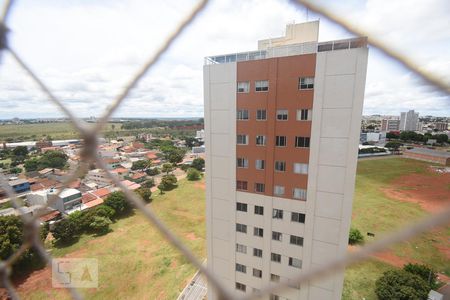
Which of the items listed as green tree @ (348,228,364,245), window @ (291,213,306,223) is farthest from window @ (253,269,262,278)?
green tree @ (348,228,364,245)

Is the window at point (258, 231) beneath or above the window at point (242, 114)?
beneath

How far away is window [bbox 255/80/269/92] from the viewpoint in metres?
4.36

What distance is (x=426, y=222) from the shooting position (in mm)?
280

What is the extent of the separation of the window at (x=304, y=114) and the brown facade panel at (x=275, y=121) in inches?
2.2

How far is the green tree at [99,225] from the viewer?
9.42 meters

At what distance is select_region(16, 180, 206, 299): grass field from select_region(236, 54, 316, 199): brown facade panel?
127 inches

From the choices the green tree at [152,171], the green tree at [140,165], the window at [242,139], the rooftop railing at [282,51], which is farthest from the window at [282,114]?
the green tree at [140,165]

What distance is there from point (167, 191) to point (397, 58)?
48.9 ft

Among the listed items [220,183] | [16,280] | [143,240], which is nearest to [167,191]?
[143,240]

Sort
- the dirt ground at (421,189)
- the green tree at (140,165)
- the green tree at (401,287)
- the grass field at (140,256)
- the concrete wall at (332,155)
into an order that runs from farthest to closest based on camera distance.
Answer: the green tree at (140,165) < the dirt ground at (421,189) < the grass field at (140,256) < the green tree at (401,287) < the concrete wall at (332,155)

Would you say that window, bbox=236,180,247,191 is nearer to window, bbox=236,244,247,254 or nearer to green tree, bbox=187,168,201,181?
window, bbox=236,244,247,254

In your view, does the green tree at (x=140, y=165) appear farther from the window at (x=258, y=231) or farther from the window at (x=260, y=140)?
the window at (x=260, y=140)

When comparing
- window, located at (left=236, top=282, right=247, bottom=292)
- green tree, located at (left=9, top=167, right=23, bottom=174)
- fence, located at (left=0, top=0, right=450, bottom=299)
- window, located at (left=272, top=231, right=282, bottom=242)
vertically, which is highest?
fence, located at (left=0, top=0, right=450, bottom=299)

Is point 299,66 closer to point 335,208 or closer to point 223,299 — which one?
point 335,208
